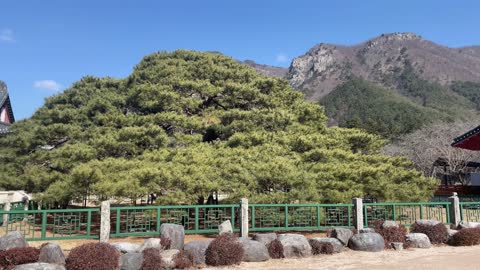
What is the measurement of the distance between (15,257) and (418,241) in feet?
38.6

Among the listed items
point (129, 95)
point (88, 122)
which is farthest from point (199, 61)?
point (88, 122)

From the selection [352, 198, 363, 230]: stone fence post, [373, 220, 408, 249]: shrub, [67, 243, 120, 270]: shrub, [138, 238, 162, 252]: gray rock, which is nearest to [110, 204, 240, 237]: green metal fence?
[138, 238, 162, 252]: gray rock

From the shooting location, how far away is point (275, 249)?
11.2 meters

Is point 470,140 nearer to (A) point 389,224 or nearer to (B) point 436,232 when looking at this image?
(B) point 436,232

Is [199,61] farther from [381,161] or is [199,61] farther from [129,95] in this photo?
[381,161]

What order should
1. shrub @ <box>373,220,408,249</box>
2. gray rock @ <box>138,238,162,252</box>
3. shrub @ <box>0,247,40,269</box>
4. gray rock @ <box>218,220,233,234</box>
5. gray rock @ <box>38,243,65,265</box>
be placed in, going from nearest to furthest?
shrub @ <box>0,247,40,269</box>
gray rock @ <box>38,243,65,265</box>
gray rock @ <box>138,238,162,252</box>
gray rock @ <box>218,220,233,234</box>
shrub @ <box>373,220,408,249</box>

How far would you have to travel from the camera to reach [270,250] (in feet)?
37.0

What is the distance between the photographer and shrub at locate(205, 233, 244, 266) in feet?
33.7

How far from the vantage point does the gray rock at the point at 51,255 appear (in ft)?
29.2

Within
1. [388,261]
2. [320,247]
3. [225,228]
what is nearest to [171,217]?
[225,228]

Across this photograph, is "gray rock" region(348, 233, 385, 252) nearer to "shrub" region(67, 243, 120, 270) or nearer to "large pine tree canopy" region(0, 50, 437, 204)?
"large pine tree canopy" region(0, 50, 437, 204)

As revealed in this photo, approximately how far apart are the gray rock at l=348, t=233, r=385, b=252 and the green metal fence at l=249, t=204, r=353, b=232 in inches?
56.4

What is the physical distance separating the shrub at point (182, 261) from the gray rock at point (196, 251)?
0.47ft

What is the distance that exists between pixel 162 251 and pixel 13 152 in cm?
1369
